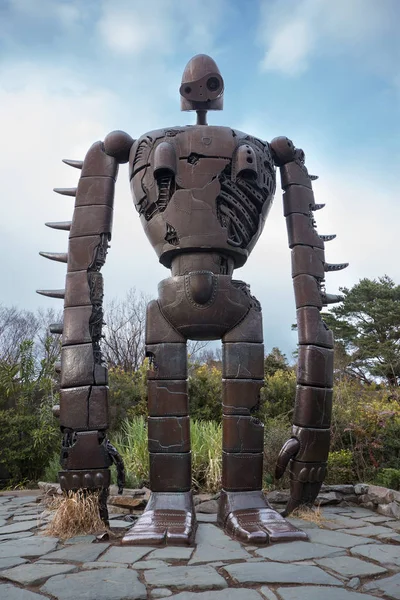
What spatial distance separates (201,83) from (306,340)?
6.80 feet

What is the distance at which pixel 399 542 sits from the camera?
3055 mm

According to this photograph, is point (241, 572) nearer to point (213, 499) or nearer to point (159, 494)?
point (159, 494)

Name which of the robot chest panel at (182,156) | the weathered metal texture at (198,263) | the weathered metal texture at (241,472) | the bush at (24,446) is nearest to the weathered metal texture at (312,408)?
the weathered metal texture at (241,472)

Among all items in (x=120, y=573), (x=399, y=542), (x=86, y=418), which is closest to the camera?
(x=120, y=573)

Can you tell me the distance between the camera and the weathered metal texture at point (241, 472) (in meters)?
3.23

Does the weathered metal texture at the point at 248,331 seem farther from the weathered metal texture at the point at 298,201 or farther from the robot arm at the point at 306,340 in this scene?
the weathered metal texture at the point at 298,201

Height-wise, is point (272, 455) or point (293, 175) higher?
point (293, 175)

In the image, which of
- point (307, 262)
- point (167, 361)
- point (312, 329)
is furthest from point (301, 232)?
point (167, 361)

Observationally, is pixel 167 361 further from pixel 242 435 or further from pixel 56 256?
pixel 56 256

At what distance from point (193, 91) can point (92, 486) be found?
290 cm

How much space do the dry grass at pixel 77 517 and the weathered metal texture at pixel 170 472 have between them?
15.4 inches

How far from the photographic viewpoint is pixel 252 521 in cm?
304

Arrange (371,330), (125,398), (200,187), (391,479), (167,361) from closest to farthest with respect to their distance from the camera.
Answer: (167,361)
(200,187)
(391,479)
(125,398)
(371,330)

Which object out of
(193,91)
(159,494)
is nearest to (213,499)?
(159,494)
